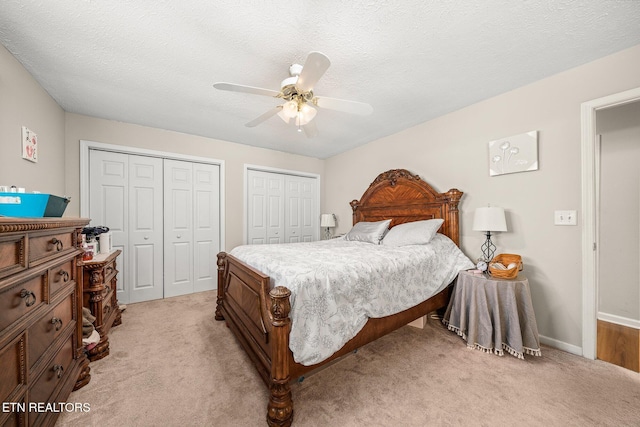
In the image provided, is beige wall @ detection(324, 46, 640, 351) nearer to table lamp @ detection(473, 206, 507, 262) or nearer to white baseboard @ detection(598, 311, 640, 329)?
table lamp @ detection(473, 206, 507, 262)

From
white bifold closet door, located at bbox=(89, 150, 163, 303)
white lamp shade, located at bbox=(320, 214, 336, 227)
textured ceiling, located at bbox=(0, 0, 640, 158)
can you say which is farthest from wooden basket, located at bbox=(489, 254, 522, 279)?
white bifold closet door, located at bbox=(89, 150, 163, 303)

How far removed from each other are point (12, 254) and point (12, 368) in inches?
16.7

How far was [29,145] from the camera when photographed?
6.47 ft

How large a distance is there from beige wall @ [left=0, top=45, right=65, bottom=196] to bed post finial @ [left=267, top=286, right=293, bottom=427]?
2.20 meters

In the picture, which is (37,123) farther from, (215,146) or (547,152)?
(547,152)

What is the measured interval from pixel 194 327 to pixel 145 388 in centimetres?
89

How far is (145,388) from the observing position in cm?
156

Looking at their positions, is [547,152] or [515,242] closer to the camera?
[547,152]

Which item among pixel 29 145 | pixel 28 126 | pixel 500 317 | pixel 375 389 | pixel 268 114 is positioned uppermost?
pixel 268 114

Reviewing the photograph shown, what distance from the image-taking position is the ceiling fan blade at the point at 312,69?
4.31ft

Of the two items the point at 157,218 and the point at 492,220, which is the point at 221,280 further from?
the point at 492,220

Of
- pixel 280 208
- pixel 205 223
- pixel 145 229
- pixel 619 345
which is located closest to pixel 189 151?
pixel 205 223

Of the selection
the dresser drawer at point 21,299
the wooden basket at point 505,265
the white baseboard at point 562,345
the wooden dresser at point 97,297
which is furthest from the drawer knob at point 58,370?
the white baseboard at point 562,345

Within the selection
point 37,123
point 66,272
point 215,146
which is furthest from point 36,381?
point 215,146
